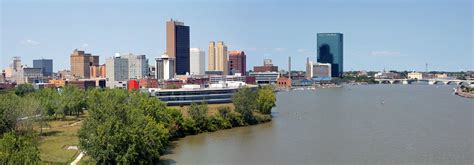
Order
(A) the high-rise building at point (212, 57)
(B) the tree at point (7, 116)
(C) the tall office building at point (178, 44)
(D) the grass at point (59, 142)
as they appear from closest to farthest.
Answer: (D) the grass at point (59, 142) → (B) the tree at point (7, 116) → (C) the tall office building at point (178, 44) → (A) the high-rise building at point (212, 57)

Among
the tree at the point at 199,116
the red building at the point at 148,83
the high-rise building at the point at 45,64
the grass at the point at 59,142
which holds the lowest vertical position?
the grass at the point at 59,142

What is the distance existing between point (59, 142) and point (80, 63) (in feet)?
160

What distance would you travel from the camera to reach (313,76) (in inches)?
2936

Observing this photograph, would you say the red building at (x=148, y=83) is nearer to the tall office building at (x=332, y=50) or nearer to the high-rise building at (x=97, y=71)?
the high-rise building at (x=97, y=71)

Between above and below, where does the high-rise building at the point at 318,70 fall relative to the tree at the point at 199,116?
above

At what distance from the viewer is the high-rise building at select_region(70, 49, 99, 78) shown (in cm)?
5900

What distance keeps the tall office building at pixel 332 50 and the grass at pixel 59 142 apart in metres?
67.6

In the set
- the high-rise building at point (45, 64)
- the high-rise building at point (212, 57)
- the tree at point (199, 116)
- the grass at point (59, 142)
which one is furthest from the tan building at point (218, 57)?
the tree at point (199, 116)

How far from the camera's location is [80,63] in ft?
195

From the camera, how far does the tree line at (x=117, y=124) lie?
9.20 m

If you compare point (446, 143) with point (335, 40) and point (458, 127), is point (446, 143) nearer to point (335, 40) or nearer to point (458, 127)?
point (458, 127)

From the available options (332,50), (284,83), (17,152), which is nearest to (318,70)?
(332,50)

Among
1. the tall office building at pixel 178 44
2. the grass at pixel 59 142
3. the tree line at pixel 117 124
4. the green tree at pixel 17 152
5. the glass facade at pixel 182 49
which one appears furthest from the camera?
the glass facade at pixel 182 49

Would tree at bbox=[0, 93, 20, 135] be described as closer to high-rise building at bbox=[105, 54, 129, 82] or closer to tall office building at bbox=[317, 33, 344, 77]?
high-rise building at bbox=[105, 54, 129, 82]
